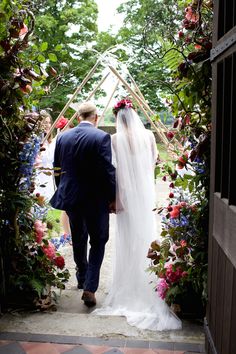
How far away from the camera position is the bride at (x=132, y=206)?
3.80 m

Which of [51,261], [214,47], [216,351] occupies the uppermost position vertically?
[214,47]

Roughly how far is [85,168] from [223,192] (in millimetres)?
1859

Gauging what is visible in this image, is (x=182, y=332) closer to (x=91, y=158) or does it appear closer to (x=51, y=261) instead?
(x=51, y=261)

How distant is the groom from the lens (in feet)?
11.9

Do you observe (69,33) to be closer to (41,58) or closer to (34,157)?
(41,58)

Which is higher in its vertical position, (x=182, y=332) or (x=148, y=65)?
(x=148, y=65)

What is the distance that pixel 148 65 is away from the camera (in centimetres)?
1788

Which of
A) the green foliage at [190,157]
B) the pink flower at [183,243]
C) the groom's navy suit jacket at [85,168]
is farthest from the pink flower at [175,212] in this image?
the groom's navy suit jacket at [85,168]

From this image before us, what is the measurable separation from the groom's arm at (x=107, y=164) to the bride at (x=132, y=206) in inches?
7.4

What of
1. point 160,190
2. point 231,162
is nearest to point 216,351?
point 231,162

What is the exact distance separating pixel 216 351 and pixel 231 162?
3.39ft

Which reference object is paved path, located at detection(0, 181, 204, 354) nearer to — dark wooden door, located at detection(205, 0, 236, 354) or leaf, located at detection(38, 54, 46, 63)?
dark wooden door, located at detection(205, 0, 236, 354)

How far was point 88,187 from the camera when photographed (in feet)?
12.0

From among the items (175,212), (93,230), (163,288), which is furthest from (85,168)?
(163,288)
